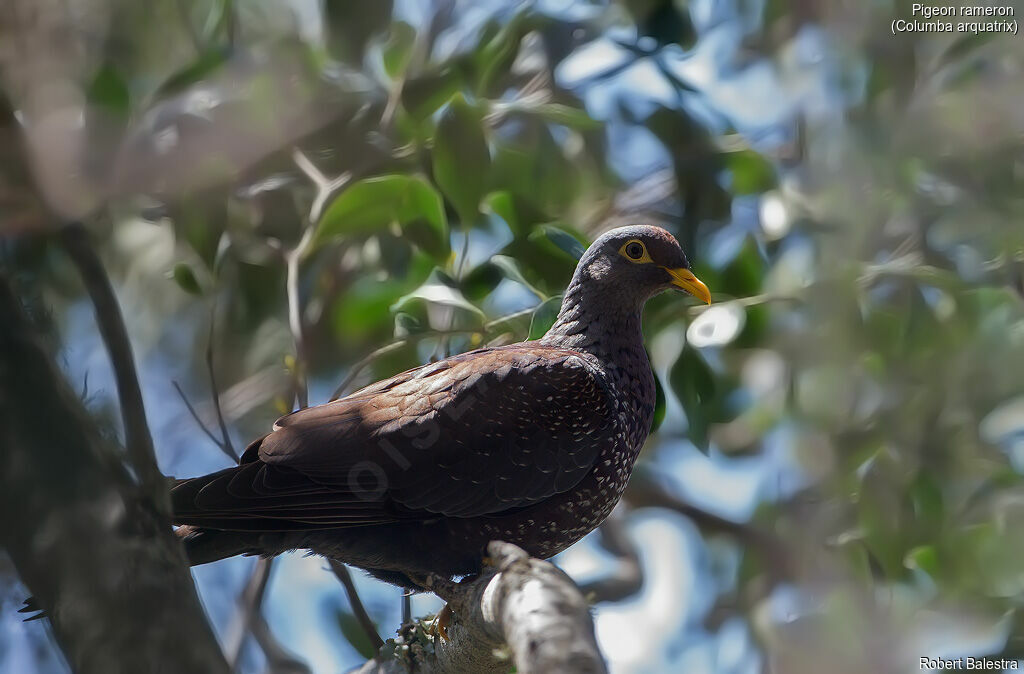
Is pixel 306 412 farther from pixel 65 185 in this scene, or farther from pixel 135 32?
pixel 135 32

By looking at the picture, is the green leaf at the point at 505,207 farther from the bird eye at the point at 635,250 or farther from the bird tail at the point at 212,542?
the bird tail at the point at 212,542

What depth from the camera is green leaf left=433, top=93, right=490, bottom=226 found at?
4.15 meters

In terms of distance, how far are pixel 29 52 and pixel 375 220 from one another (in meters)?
1.42

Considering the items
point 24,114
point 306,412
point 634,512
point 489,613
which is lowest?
point 634,512

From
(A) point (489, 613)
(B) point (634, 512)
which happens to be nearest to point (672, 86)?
(B) point (634, 512)

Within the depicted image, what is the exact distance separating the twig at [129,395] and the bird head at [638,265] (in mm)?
1835

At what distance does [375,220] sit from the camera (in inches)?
164

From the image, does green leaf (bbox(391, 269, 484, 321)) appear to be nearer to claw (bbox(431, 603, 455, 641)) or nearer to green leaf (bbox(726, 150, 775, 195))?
claw (bbox(431, 603, 455, 641))

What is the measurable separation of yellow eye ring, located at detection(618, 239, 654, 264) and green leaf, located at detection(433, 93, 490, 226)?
2.38 ft

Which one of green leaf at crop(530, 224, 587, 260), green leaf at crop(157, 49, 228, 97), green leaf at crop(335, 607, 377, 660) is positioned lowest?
green leaf at crop(335, 607, 377, 660)

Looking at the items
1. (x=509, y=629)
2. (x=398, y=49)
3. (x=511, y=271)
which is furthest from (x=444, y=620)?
(x=398, y=49)

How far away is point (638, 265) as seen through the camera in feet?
12.3

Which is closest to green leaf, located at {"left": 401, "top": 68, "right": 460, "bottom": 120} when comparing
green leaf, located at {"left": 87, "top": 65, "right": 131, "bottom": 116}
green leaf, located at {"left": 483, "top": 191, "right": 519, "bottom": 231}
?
green leaf, located at {"left": 483, "top": 191, "right": 519, "bottom": 231}

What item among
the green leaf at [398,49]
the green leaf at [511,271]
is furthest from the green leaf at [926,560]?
the green leaf at [398,49]
